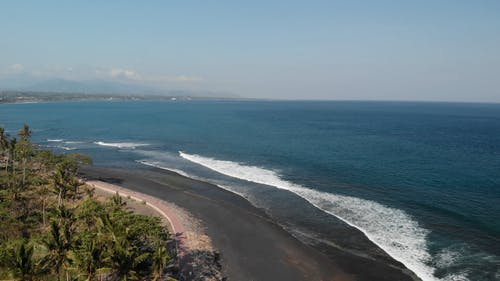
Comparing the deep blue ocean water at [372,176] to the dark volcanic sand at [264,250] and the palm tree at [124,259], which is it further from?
the palm tree at [124,259]

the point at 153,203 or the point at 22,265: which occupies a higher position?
the point at 22,265

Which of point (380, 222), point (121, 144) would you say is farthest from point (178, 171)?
point (380, 222)

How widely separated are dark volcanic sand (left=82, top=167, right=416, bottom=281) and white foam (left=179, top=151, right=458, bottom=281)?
1.50 m

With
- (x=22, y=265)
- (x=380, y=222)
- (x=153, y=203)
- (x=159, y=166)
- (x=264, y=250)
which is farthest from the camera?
(x=159, y=166)

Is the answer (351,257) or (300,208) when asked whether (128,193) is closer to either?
(300,208)

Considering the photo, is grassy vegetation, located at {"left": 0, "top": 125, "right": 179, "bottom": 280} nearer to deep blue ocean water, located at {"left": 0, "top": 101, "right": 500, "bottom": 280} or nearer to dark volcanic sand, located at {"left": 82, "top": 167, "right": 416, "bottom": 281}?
dark volcanic sand, located at {"left": 82, "top": 167, "right": 416, "bottom": 281}

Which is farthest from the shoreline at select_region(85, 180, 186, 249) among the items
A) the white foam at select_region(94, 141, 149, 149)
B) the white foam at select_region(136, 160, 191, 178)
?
the white foam at select_region(94, 141, 149, 149)

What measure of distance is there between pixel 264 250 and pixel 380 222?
16717 mm

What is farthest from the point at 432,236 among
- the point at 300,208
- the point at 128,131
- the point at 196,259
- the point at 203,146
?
the point at 128,131

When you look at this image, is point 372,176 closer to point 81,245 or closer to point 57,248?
point 81,245

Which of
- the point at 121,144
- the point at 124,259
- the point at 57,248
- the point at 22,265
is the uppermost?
the point at 22,265

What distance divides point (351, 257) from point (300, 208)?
46.4ft

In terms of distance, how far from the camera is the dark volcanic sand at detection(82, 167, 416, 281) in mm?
32219

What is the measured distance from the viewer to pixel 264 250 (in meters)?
36.6
